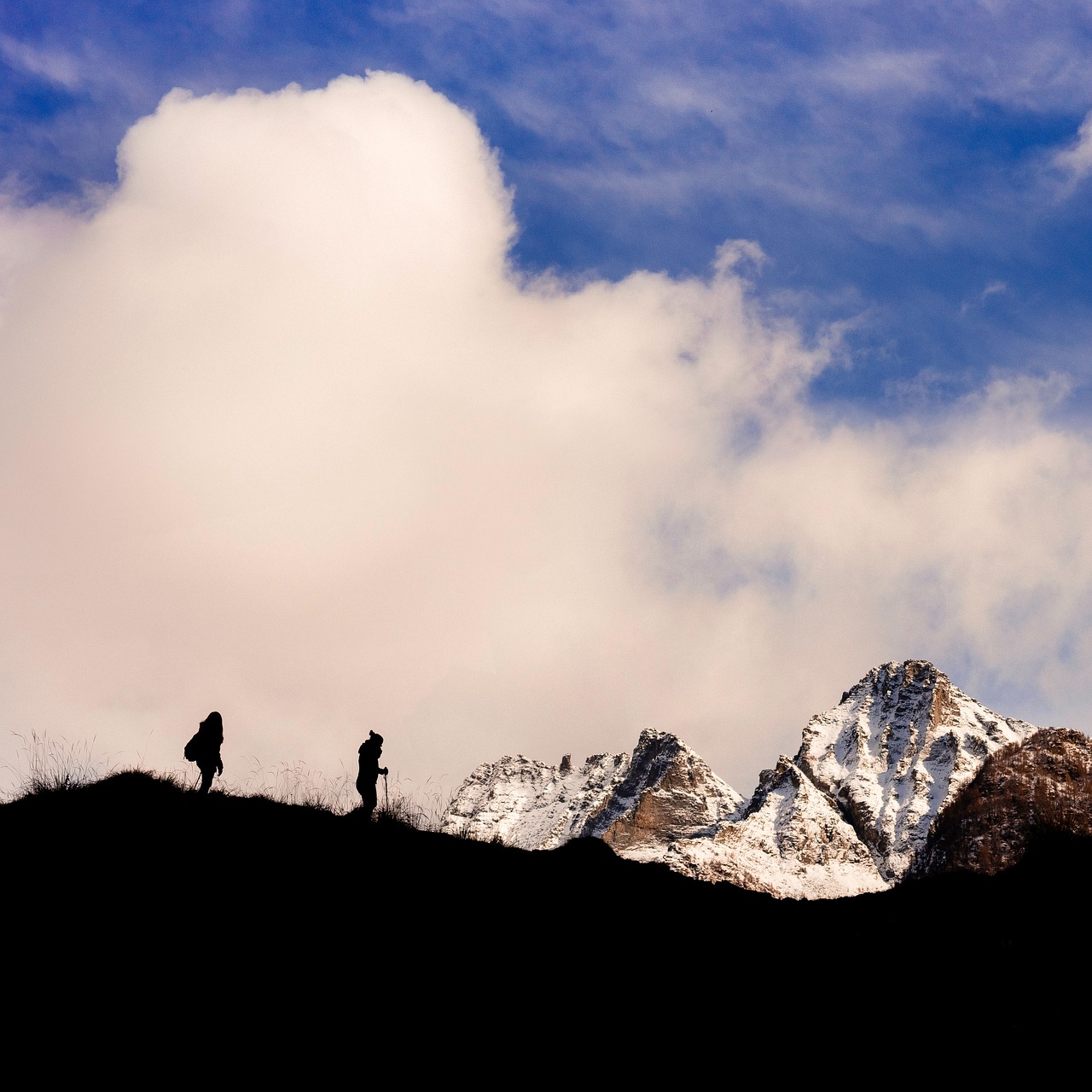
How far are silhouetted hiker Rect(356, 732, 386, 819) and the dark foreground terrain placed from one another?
3.36 m

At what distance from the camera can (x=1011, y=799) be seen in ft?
387

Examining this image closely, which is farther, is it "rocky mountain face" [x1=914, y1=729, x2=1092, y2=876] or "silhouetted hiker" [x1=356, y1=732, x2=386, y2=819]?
"rocky mountain face" [x1=914, y1=729, x2=1092, y2=876]

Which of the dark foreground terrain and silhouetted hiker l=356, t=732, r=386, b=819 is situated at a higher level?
silhouetted hiker l=356, t=732, r=386, b=819

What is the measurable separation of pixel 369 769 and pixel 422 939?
9.46 metres

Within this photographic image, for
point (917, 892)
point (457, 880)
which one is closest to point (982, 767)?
point (917, 892)

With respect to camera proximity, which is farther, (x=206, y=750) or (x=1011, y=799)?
(x=1011, y=799)

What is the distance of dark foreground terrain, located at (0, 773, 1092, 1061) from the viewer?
1038 centimetres

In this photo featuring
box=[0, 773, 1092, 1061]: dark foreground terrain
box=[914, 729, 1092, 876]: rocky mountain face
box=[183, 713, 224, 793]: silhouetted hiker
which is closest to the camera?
box=[0, 773, 1092, 1061]: dark foreground terrain

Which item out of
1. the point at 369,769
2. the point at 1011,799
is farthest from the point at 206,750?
the point at 1011,799

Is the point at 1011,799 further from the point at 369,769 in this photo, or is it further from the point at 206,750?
the point at 206,750

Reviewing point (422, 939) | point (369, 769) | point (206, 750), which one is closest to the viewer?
point (422, 939)

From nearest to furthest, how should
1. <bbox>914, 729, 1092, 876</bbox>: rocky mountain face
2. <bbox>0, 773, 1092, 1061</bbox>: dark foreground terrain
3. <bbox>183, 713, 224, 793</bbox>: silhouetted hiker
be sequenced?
<bbox>0, 773, 1092, 1061</bbox>: dark foreground terrain → <bbox>183, 713, 224, 793</bbox>: silhouetted hiker → <bbox>914, 729, 1092, 876</bbox>: rocky mountain face

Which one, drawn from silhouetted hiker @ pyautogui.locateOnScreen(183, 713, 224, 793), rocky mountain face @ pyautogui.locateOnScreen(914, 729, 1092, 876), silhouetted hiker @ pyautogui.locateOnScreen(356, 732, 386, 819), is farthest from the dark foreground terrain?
rocky mountain face @ pyautogui.locateOnScreen(914, 729, 1092, 876)

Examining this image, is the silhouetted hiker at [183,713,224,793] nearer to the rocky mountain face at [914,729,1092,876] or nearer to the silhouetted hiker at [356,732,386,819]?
the silhouetted hiker at [356,732,386,819]
